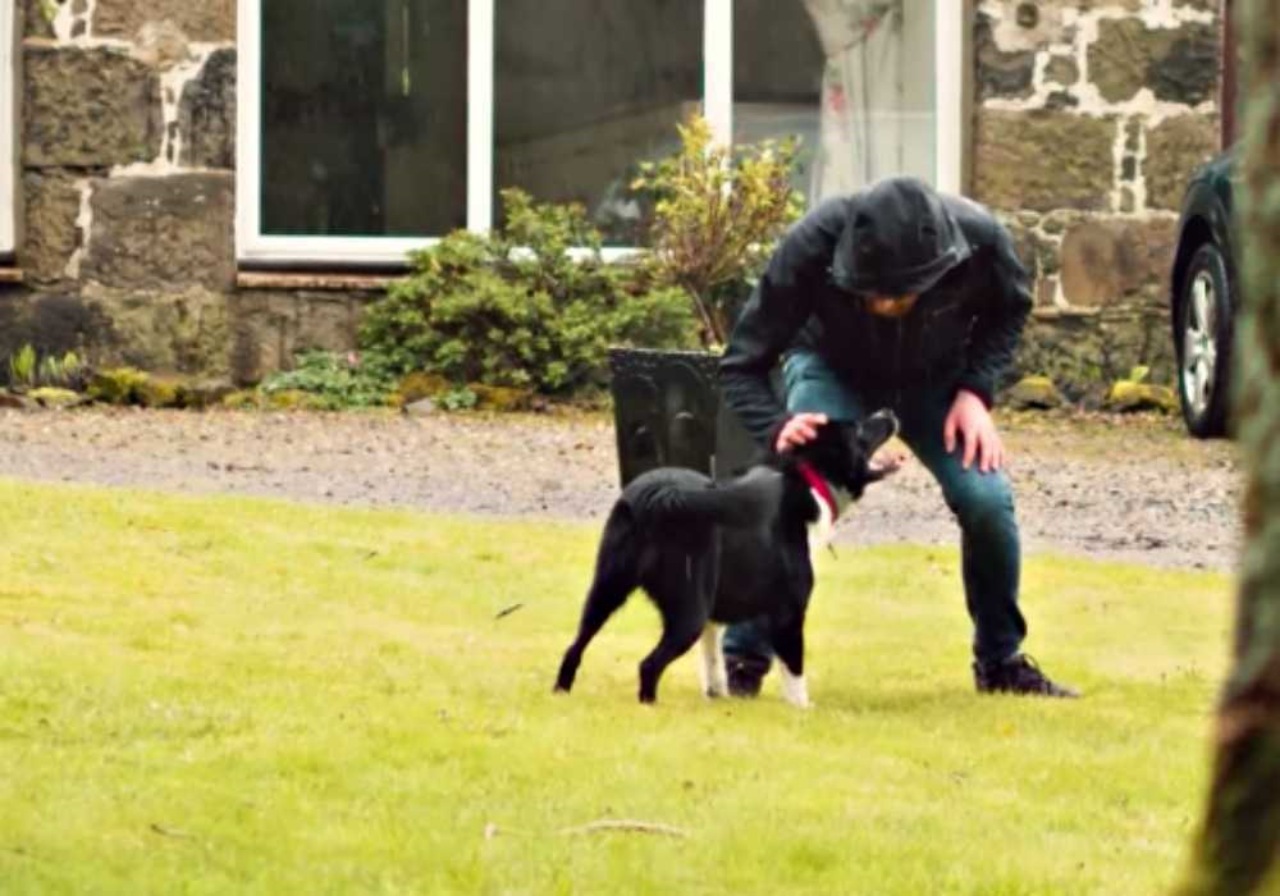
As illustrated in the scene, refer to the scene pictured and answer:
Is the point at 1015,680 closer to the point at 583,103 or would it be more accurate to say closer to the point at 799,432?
the point at 799,432

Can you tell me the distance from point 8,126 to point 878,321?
32.0 feet

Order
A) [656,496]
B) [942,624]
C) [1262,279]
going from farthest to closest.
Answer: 1. [942,624]
2. [656,496]
3. [1262,279]

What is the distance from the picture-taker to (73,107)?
625 inches

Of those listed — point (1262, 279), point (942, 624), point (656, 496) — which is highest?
point (1262, 279)

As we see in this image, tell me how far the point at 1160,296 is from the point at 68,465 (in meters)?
6.88

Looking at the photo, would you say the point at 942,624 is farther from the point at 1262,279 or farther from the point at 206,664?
the point at 1262,279

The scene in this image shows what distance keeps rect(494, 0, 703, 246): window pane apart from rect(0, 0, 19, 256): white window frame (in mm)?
2701

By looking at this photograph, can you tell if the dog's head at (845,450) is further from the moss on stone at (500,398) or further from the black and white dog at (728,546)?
the moss on stone at (500,398)

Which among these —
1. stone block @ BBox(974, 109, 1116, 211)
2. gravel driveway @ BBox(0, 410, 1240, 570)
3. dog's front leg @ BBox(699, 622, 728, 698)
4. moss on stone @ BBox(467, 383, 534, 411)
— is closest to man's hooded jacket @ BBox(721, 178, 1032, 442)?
dog's front leg @ BBox(699, 622, 728, 698)

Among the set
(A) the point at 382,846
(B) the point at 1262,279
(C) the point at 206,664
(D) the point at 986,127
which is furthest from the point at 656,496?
(D) the point at 986,127

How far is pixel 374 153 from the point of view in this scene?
16766 millimetres

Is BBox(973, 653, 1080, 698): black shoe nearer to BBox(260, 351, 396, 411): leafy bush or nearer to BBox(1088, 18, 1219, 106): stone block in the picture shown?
BBox(260, 351, 396, 411): leafy bush

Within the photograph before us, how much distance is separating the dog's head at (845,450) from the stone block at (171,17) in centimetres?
978

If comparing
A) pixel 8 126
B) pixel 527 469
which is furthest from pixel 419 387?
pixel 527 469
